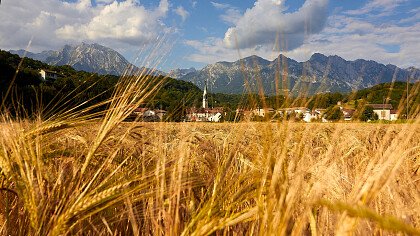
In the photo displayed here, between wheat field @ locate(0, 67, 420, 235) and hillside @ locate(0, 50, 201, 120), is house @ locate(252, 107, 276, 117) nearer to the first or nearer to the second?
wheat field @ locate(0, 67, 420, 235)

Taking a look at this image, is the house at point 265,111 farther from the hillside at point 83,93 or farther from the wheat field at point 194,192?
the hillside at point 83,93

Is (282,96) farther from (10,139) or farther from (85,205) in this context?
(10,139)

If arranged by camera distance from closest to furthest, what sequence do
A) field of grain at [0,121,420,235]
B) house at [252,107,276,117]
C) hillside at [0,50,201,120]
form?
1. field of grain at [0,121,420,235]
2. house at [252,107,276,117]
3. hillside at [0,50,201,120]

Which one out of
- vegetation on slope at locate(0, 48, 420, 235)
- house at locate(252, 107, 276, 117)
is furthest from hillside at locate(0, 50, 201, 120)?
Answer: house at locate(252, 107, 276, 117)

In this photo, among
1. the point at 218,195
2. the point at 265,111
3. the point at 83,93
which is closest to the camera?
the point at 265,111

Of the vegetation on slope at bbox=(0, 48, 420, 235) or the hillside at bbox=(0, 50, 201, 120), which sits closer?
the vegetation on slope at bbox=(0, 48, 420, 235)

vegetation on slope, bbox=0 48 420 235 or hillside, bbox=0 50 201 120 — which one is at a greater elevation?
hillside, bbox=0 50 201 120

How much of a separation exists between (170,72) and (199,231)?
0.71m

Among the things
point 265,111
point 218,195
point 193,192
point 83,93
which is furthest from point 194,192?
point 265,111

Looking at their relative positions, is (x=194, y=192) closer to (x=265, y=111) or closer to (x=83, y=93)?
(x=83, y=93)

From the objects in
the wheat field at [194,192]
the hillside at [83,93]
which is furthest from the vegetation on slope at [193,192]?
the hillside at [83,93]

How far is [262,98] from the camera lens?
0.96 meters

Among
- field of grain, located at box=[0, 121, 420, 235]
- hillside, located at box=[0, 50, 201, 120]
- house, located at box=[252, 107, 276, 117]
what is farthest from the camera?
hillside, located at box=[0, 50, 201, 120]

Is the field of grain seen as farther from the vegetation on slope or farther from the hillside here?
the hillside
